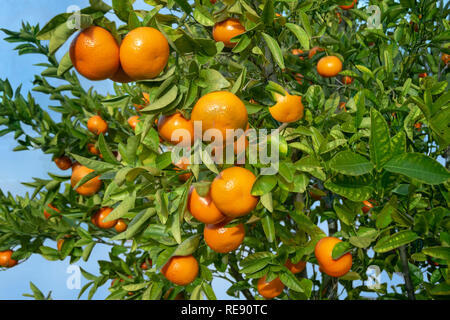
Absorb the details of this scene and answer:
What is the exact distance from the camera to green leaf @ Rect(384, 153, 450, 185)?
0.97m

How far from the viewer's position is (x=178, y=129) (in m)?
1.13

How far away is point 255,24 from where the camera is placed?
4.20 ft

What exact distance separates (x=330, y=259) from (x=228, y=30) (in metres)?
0.98

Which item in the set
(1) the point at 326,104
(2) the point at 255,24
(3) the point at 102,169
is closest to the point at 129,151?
(3) the point at 102,169

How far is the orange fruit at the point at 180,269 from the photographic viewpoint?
61.3 inches

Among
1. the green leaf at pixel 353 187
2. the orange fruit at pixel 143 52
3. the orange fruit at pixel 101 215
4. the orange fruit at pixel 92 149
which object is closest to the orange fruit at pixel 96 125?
the orange fruit at pixel 92 149

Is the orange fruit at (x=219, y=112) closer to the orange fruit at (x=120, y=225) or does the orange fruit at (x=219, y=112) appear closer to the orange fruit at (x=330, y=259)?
the orange fruit at (x=330, y=259)

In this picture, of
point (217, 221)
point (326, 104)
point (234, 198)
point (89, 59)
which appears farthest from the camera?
point (326, 104)

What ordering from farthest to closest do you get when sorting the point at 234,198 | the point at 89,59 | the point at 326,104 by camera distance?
the point at 326,104 → the point at 234,198 → the point at 89,59

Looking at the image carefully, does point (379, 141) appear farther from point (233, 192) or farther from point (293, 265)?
point (293, 265)

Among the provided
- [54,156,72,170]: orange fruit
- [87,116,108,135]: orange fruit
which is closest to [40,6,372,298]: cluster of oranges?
[87,116,108,135]: orange fruit

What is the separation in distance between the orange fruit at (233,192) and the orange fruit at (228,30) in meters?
0.49

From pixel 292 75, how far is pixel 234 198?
1591mm
